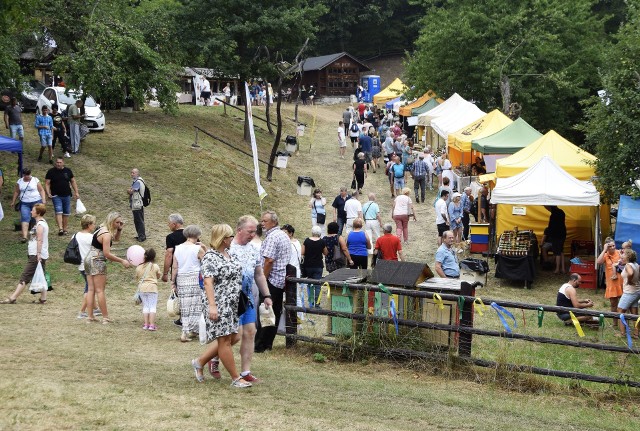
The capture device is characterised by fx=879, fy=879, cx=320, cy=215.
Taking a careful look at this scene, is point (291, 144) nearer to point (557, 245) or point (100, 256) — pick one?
point (557, 245)

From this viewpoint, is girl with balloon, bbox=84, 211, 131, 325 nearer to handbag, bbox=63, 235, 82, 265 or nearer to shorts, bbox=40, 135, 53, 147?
handbag, bbox=63, 235, 82, 265

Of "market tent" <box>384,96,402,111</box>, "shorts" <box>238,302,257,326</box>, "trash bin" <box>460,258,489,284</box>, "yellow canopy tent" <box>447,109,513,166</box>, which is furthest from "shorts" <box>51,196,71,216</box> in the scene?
"market tent" <box>384,96,402,111</box>

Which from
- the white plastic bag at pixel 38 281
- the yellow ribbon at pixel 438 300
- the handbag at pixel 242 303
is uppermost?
the handbag at pixel 242 303

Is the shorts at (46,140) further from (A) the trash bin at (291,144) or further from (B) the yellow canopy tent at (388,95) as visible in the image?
(B) the yellow canopy tent at (388,95)

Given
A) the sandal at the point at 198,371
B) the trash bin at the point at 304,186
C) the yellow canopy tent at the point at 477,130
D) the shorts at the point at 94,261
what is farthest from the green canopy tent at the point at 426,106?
the sandal at the point at 198,371

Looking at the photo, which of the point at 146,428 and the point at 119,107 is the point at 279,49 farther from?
the point at 146,428

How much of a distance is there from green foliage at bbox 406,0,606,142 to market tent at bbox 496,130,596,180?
608 inches

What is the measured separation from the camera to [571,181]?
59.0 feet

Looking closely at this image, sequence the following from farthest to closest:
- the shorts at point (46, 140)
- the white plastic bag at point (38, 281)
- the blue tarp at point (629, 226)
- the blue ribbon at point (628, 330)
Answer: the shorts at point (46, 140)
the blue tarp at point (629, 226)
the white plastic bag at point (38, 281)
the blue ribbon at point (628, 330)

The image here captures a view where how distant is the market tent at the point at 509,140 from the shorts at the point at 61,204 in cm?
1094

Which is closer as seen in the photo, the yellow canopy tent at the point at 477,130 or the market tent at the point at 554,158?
the market tent at the point at 554,158

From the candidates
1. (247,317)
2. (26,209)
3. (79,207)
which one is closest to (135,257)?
(247,317)

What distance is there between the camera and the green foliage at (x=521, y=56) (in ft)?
118

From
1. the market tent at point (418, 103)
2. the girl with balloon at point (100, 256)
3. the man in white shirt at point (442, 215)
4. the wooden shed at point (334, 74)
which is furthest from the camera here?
the wooden shed at point (334, 74)
